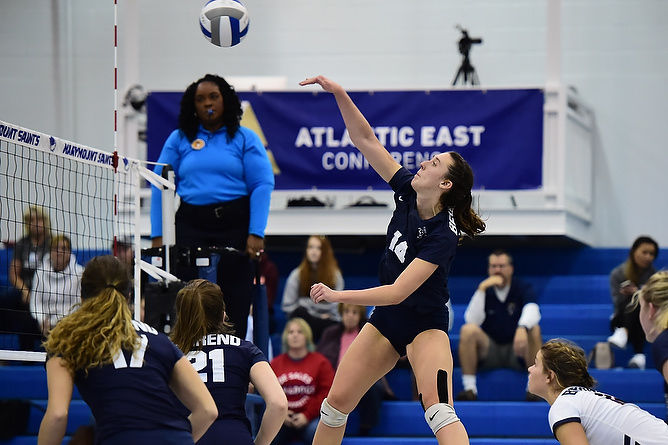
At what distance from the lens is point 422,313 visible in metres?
4.91

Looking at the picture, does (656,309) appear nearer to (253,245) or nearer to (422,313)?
(422,313)

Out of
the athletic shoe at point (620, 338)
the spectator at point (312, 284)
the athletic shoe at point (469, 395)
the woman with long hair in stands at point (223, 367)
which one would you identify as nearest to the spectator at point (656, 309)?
the woman with long hair in stands at point (223, 367)

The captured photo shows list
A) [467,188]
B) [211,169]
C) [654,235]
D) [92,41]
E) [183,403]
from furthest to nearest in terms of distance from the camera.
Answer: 1. [92,41]
2. [654,235]
3. [211,169]
4. [467,188]
5. [183,403]

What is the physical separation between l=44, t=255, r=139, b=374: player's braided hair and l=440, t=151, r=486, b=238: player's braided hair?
5.62 ft

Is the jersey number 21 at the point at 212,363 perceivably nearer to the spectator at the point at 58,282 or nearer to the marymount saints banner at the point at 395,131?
the spectator at the point at 58,282

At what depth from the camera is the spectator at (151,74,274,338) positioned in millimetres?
6457

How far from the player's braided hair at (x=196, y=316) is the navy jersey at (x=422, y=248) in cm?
90

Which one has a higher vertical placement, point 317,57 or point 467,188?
point 317,57

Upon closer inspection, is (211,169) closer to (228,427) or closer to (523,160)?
(228,427)

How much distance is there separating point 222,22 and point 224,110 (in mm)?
604

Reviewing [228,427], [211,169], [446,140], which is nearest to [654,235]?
[446,140]

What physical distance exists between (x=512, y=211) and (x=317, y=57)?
358 centimetres

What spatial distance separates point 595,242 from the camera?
1218cm

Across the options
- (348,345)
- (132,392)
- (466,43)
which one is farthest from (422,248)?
(466,43)
